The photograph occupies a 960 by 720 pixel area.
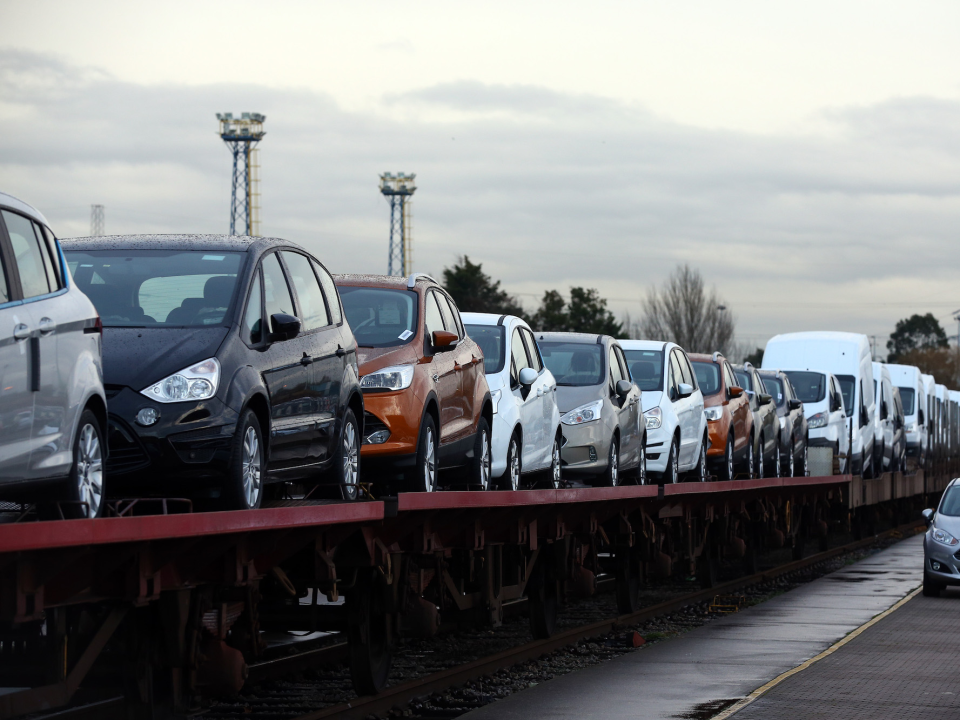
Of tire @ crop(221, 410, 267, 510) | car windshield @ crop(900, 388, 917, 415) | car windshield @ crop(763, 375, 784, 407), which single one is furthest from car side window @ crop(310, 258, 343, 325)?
car windshield @ crop(900, 388, 917, 415)

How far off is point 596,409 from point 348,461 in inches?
235

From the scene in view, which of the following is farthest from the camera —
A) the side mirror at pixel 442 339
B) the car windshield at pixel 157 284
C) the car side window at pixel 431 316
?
the car side window at pixel 431 316

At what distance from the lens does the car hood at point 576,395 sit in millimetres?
14291

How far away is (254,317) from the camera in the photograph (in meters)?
7.41

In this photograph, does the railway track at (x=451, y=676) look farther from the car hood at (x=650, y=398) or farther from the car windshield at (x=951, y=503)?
the car windshield at (x=951, y=503)

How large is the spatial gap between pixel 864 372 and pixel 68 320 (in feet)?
85.0

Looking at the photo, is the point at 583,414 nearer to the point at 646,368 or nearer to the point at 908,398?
the point at 646,368

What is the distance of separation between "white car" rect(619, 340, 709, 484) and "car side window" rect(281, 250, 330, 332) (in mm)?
8436

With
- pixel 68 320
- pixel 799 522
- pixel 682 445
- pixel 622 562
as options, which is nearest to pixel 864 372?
pixel 799 522

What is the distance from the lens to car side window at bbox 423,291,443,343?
10.1m

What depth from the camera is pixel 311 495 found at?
27.9 ft

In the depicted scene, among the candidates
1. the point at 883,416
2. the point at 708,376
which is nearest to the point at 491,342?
the point at 708,376

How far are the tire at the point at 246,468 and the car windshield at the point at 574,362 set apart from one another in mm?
7858

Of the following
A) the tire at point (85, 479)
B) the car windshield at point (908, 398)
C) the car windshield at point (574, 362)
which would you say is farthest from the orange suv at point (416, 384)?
the car windshield at point (908, 398)
